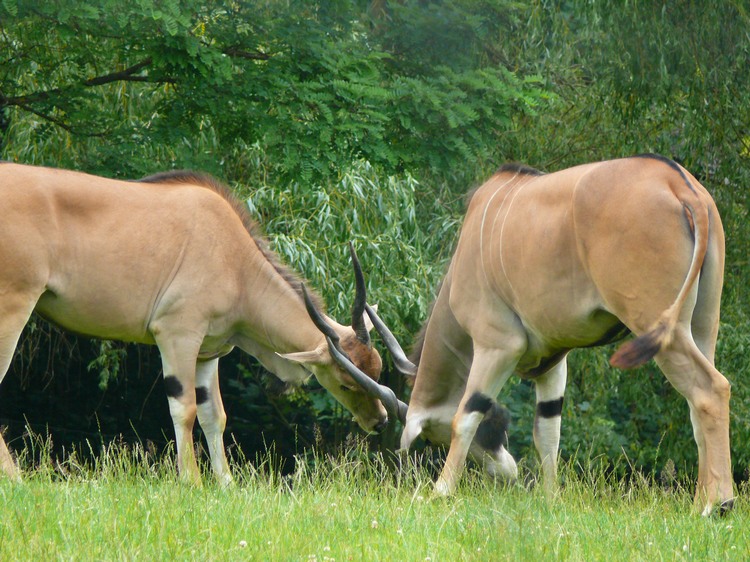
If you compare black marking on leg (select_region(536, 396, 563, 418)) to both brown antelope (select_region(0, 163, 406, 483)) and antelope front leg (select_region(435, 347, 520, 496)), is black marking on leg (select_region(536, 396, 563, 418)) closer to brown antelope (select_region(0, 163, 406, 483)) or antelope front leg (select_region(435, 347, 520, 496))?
antelope front leg (select_region(435, 347, 520, 496))

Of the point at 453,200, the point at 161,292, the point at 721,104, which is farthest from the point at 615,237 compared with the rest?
the point at 453,200

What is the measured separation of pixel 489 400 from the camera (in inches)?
249

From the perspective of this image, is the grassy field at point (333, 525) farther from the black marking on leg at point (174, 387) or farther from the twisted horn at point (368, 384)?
the twisted horn at point (368, 384)

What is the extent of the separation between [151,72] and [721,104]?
513 centimetres

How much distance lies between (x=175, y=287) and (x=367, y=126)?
1974mm

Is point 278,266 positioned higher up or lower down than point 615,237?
Result: lower down

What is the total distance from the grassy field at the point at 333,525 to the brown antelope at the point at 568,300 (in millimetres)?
654

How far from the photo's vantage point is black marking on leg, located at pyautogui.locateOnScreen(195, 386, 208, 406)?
7.71 metres

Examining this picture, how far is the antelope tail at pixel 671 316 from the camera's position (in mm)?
4777

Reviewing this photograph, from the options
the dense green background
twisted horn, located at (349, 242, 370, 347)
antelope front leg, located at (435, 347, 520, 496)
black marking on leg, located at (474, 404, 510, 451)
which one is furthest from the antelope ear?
antelope front leg, located at (435, 347, 520, 496)

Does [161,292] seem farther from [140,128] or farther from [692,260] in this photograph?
[692,260]

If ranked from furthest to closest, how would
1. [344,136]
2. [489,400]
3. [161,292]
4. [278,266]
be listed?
[344,136]
[278,266]
[161,292]
[489,400]

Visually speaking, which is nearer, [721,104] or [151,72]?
[151,72]

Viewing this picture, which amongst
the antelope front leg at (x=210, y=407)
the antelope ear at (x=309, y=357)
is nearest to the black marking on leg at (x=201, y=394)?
the antelope front leg at (x=210, y=407)
